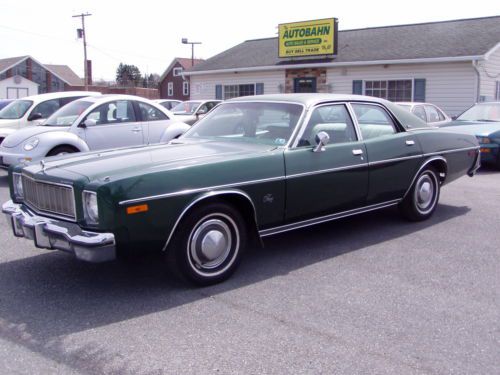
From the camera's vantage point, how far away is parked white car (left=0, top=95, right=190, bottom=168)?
8.98 m

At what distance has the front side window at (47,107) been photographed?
37.2ft

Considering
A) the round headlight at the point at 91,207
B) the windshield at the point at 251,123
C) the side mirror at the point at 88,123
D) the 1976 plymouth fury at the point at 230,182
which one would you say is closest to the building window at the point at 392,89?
the side mirror at the point at 88,123

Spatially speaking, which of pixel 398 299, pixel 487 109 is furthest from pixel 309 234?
pixel 487 109

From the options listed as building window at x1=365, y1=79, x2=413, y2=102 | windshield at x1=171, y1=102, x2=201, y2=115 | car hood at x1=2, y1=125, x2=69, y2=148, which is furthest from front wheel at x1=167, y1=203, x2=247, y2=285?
building window at x1=365, y1=79, x2=413, y2=102

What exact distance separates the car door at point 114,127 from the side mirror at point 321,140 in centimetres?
482

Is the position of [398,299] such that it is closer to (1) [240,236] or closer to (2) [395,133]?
(1) [240,236]

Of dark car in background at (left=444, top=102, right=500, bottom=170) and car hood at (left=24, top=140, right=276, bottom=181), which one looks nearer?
car hood at (left=24, top=140, right=276, bottom=181)

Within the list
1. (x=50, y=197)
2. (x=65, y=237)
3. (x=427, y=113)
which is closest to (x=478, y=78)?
(x=427, y=113)

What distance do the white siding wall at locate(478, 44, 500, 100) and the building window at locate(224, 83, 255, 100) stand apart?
30.6ft

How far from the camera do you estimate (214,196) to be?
4516 millimetres

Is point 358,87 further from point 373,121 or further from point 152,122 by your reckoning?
point 373,121

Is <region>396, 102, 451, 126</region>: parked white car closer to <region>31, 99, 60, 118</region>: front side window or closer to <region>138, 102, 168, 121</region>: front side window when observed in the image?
<region>138, 102, 168, 121</region>: front side window

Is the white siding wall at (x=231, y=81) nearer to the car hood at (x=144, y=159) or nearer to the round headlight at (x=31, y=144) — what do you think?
the round headlight at (x=31, y=144)

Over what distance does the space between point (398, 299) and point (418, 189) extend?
2.59 metres
